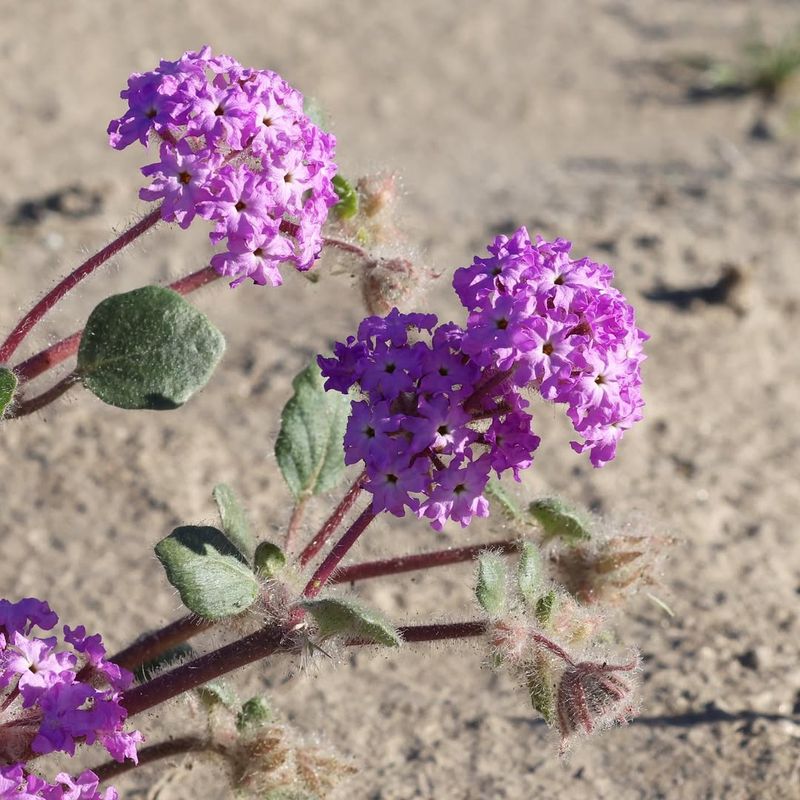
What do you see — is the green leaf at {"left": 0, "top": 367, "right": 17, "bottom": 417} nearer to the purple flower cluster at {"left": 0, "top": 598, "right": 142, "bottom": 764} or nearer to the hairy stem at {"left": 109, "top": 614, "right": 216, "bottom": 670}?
the purple flower cluster at {"left": 0, "top": 598, "right": 142, "bottom": 764}

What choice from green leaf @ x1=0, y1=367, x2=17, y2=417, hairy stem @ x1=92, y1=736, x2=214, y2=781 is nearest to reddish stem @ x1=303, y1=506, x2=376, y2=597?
hairy stem @ x1=92, y1=736, x2=214, y2=781

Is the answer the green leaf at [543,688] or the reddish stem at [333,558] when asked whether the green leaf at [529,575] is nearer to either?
the green leaf at [543,688]

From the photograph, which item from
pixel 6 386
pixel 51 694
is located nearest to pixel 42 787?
pixel 51 694

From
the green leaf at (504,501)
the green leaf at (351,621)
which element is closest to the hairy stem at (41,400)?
the green leaf at (351,621)

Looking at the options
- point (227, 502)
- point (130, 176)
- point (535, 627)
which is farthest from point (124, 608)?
point (130, 176)

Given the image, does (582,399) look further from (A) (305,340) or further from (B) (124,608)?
(A) (305,340)

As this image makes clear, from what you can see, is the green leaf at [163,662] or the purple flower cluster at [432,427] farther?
the green leaf at [163,662]

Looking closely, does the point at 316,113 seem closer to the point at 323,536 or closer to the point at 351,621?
the point at 323,536
